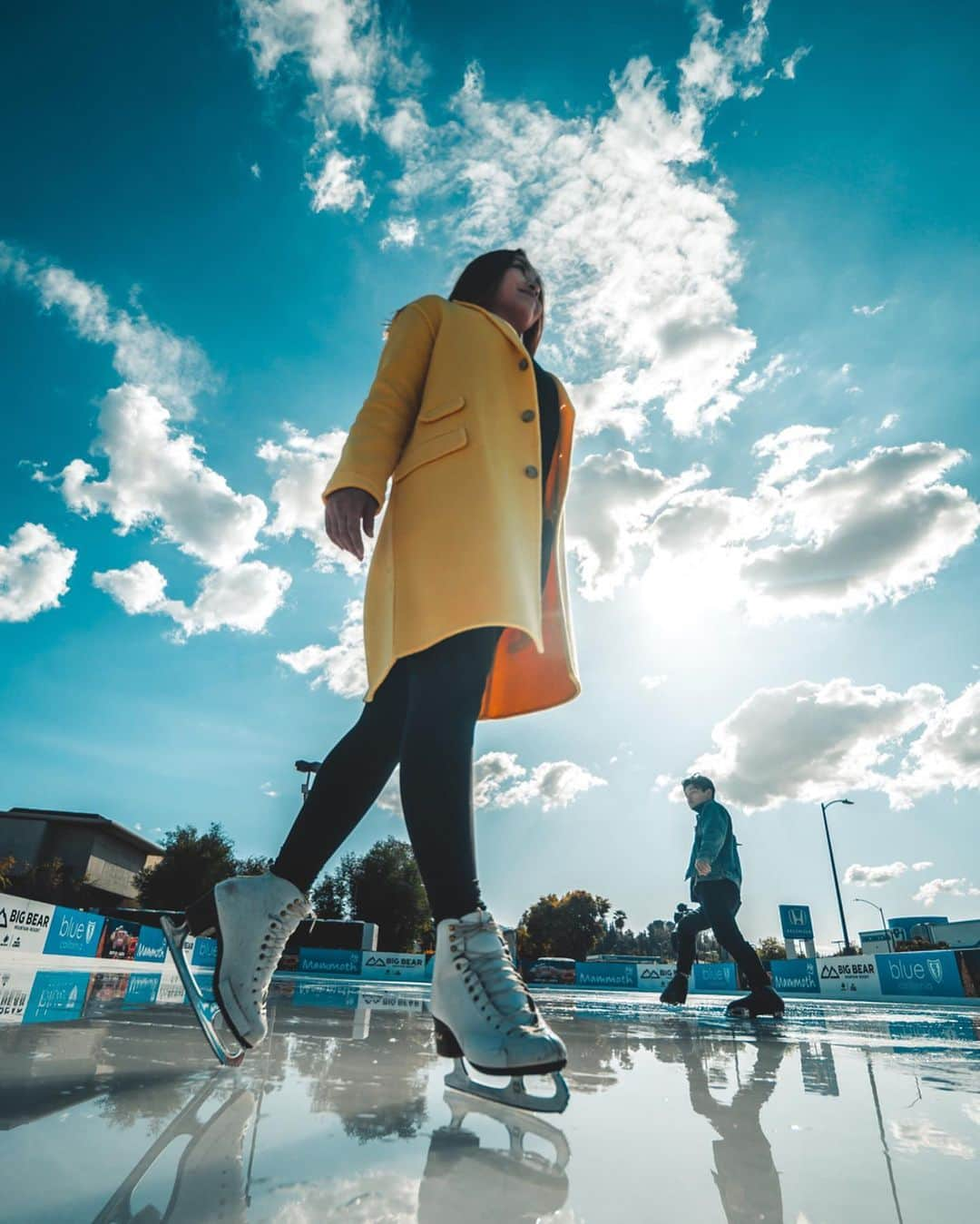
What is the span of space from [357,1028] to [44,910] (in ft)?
34.2

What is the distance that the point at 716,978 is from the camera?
22562 mm

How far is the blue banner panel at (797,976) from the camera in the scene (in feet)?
62.1

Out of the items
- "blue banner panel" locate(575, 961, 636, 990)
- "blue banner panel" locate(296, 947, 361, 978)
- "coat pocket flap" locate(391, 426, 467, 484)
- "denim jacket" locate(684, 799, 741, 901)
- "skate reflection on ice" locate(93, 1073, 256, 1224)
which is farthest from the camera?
"blue banner panel" locate(296, 947, 361, 978)

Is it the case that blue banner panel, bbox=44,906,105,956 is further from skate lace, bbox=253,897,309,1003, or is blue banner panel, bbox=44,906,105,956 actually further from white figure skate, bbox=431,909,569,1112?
white figure skate, bbox=431,909,569,1112

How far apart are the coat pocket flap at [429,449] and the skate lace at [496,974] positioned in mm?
1159

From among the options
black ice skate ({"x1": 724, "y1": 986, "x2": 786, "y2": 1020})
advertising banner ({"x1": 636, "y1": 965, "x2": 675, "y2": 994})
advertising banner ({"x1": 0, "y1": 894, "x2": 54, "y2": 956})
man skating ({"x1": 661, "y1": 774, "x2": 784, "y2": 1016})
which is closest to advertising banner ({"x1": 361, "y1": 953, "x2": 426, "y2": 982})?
advertising banner ({"x1": 636, "y1": 965, "x2": 675, "y2": 994})

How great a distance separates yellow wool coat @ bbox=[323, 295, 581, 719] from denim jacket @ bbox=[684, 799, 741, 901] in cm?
357

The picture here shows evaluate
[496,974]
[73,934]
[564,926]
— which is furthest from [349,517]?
[564,926]

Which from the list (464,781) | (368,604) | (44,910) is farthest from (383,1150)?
(44,910)

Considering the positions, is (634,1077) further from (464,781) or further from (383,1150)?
(383,1150)

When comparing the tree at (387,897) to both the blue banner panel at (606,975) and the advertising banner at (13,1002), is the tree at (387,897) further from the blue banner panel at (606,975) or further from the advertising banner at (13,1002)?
the advertising banner at (13,1002)

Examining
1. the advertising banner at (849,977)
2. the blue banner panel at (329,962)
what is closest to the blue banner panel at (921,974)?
the advertising banner at (849,977)

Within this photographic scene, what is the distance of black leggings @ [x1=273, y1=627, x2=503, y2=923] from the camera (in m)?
1.53

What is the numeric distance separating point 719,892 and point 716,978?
2085cm
